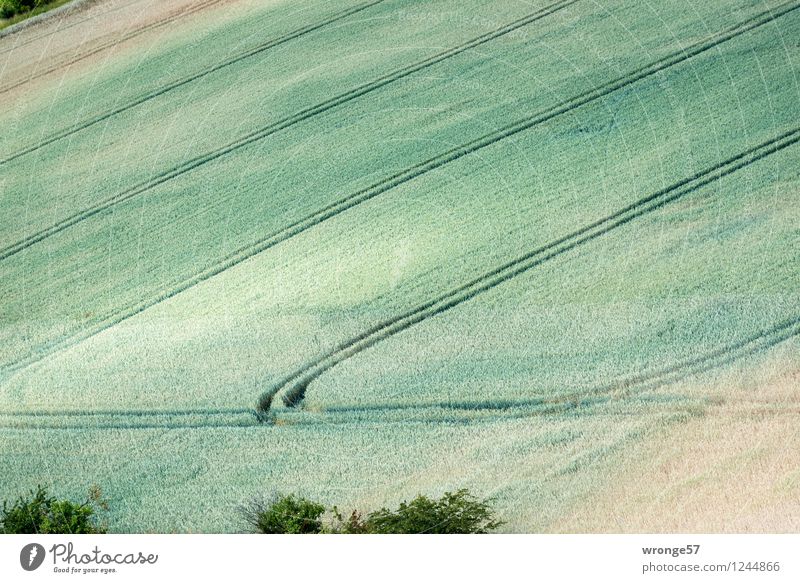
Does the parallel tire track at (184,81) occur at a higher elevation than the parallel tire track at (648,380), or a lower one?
higher

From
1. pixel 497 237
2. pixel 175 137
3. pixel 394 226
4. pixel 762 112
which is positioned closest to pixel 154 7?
pixel 175 137

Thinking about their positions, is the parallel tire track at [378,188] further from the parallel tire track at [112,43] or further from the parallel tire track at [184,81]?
the parallel tire track at [112,43]

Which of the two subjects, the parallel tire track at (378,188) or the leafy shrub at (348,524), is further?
the parallel tire track at (378,188)

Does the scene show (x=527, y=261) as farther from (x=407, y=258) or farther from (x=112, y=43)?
(x=112, y=43)

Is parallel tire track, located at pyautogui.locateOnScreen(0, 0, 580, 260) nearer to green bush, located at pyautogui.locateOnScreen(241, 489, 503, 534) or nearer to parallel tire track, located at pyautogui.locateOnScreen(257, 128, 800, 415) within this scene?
parallel tire track, located at pyautogui.locateOnScreen(257, 128, 800, 415)
